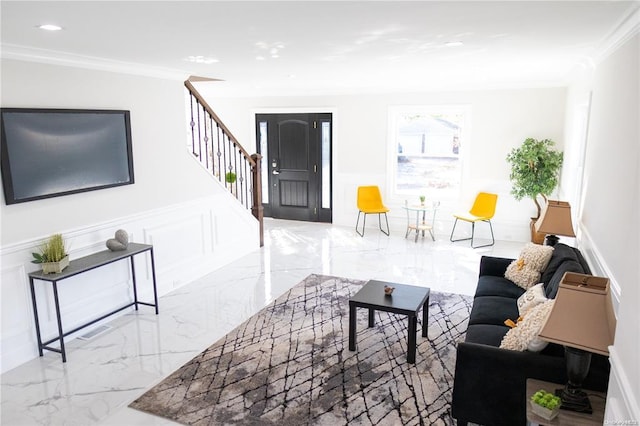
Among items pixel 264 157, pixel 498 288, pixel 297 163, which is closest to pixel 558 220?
pixel 498 288

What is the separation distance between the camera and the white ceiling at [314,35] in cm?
254

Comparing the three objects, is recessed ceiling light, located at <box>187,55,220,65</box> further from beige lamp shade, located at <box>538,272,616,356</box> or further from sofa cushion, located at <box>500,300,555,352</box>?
beige lamp shade, located at <box>538,272,616,356</box>

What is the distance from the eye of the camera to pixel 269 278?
5664 mm

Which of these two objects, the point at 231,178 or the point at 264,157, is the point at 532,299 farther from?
the point at 264,157

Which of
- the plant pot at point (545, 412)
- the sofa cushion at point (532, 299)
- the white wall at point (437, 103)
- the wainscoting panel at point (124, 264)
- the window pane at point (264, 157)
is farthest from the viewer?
the window pane at point (264, 157)

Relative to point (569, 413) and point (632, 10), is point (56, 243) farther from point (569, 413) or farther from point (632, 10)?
point (632, 10)

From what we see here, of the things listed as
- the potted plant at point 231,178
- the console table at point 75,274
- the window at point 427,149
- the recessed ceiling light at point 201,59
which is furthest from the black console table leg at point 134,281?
the window at point 427,149

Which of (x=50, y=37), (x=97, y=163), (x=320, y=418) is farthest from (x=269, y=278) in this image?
(x=50, y=37)

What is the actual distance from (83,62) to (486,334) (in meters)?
3.93

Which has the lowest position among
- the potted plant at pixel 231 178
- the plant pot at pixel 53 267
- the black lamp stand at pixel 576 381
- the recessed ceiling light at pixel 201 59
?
the black lamp stand at pixel 576 381

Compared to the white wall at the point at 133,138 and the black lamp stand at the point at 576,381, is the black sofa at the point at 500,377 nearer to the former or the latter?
the black lamp stand at the point at 576,381

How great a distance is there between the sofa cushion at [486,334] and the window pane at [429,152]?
4458 millimetres

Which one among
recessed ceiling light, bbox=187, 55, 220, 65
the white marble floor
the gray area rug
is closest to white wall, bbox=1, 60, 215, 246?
recessed ceiling light, bbox=187, 55, 220, 65

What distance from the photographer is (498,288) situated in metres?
4.07
